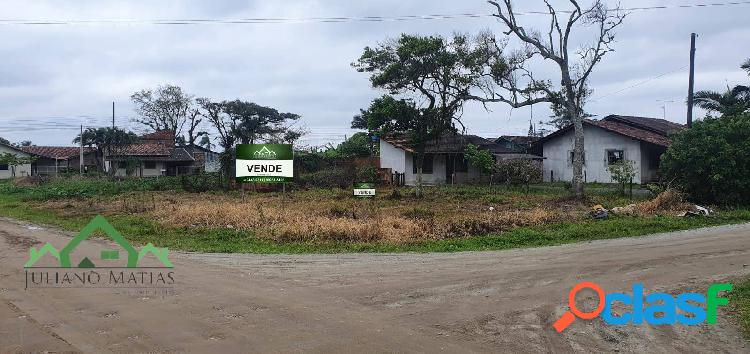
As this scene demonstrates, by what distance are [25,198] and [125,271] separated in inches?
977

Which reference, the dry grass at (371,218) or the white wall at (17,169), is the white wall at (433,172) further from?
the white wall at (17,169)

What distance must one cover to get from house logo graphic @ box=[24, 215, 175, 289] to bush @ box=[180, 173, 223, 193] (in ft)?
66.6

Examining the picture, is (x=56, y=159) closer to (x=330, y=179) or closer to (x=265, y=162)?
(x=330, y=179)

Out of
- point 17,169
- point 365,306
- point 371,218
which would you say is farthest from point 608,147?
point 17,169

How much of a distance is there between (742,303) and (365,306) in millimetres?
4738

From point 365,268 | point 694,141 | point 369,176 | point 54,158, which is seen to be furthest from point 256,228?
point 54,158

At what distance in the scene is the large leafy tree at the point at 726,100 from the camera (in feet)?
93.1

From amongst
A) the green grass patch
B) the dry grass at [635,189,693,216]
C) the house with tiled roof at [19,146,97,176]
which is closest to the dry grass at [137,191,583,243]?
the dry grass at [635,189,693,216]

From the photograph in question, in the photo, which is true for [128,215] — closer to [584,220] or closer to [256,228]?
[256,228]

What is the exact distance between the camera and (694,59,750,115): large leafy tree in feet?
93.1

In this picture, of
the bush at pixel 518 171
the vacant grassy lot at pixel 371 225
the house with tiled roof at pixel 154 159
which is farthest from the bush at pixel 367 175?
the house with tiled roof at pixel 154 159

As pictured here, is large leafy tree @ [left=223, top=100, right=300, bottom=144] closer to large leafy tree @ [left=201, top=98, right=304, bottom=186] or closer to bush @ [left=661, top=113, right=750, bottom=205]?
large leafy tree @ [left=201, top=98, right=304, bottom=186]

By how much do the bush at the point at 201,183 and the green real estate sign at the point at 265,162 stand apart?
1435cm

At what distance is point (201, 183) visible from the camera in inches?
1267
